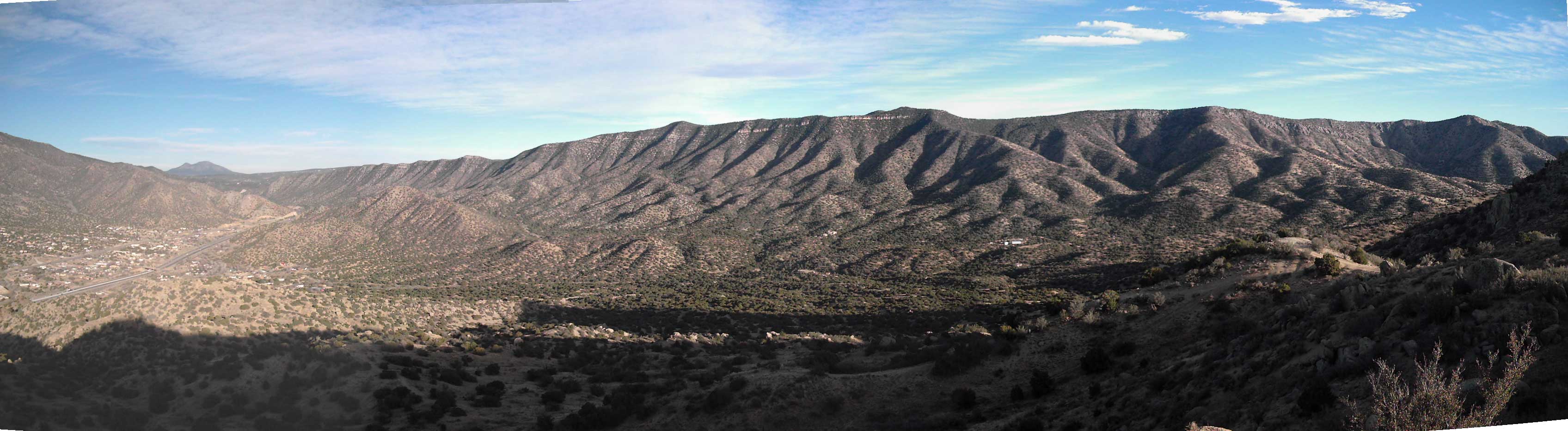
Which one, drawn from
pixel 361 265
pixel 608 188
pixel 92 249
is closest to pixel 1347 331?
pixel 92 249

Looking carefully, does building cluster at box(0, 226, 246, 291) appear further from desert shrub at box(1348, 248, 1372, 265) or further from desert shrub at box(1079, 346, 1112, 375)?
desert shrub at box(1348, 248, 1372, 265)

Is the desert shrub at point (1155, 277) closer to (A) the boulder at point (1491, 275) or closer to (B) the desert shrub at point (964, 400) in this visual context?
(B) the desert shrub at point (964, 400)

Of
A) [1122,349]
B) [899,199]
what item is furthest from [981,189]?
[1122,349]

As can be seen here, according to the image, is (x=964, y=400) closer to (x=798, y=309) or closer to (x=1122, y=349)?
(x=1122, y=349)

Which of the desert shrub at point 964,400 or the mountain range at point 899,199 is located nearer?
the desert shrub at point 964,400

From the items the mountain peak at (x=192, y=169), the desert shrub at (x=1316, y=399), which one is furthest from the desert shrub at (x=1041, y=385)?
the mountain peak at (x=192, y=169)

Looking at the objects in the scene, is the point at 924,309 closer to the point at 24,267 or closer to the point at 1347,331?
the point at 1347,331

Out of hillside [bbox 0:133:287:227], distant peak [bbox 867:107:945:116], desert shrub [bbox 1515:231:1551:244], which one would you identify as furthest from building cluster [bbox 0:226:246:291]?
distant peak [bbox 867:107:945:116]
